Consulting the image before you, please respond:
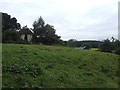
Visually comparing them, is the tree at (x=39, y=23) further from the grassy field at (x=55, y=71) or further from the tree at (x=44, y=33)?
the grassy field at (x=55, y=71)

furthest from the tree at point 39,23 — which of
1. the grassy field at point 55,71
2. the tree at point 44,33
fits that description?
the grassy field at point 55,71

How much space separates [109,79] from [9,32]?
96.7 feet

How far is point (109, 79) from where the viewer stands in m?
17.4

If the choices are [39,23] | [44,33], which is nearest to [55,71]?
[44,33]

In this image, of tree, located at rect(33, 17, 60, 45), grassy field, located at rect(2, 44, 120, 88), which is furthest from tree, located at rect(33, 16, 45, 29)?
grassy field, located at rect(2, 44, 120, 88)

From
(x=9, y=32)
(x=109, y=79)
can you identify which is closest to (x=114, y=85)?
(x=109, y=79)

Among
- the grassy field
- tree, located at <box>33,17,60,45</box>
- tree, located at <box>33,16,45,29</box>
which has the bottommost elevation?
the grassy field

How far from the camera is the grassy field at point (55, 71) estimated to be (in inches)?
547

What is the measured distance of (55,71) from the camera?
53.5 feet

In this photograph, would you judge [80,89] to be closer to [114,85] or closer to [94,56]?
[114,85]

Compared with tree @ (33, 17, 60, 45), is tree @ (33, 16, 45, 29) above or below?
above

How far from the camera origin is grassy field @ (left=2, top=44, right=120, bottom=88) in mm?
13902

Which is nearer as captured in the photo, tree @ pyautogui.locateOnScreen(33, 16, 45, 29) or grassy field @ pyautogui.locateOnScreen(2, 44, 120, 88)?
grassy field @ pyautogui.locateOnScreen(2, 44, 120, 88)

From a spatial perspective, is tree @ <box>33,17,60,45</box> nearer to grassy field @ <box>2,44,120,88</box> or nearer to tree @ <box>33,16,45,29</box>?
tree @ <box>33,16,45,29</box>
